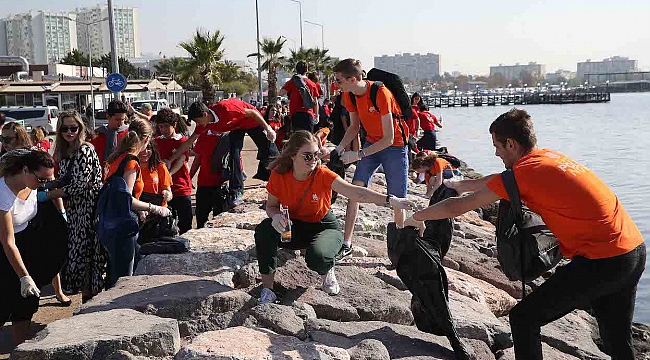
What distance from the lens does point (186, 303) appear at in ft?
15.8

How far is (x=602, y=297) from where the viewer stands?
170 inches

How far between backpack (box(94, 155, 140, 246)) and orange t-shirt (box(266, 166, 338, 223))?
122 centimetres

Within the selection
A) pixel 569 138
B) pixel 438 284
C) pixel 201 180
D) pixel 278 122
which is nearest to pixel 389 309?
pixel 438 284

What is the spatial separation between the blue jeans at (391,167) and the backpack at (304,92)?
5078 mm

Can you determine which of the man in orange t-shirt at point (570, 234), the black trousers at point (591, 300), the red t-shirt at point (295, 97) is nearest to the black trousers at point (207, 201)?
the red t-shirt at point (295, 97)

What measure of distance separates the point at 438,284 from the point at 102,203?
2648 mm

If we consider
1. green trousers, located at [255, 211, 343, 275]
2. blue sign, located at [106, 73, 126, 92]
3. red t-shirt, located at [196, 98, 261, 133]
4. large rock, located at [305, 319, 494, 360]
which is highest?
blue sign, located at [106, 73, 126, 92]

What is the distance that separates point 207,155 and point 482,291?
140 inches

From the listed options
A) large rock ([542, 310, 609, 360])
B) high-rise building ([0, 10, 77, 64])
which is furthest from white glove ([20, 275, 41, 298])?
high-rise building ([0, 10, 77, 64])

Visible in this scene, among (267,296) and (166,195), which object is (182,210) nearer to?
(166,195)

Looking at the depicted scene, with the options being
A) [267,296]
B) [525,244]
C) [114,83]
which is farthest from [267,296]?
[114,83]

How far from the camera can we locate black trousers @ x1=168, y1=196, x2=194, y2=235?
314 inches

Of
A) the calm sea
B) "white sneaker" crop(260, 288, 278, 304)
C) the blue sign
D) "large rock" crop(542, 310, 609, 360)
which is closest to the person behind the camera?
"white sneaker" crop(260, 288, 278, 304)

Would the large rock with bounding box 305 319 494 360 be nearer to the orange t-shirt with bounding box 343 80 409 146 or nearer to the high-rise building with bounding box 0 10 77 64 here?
the orange t-shirt with bounding box 343 80 409 146
